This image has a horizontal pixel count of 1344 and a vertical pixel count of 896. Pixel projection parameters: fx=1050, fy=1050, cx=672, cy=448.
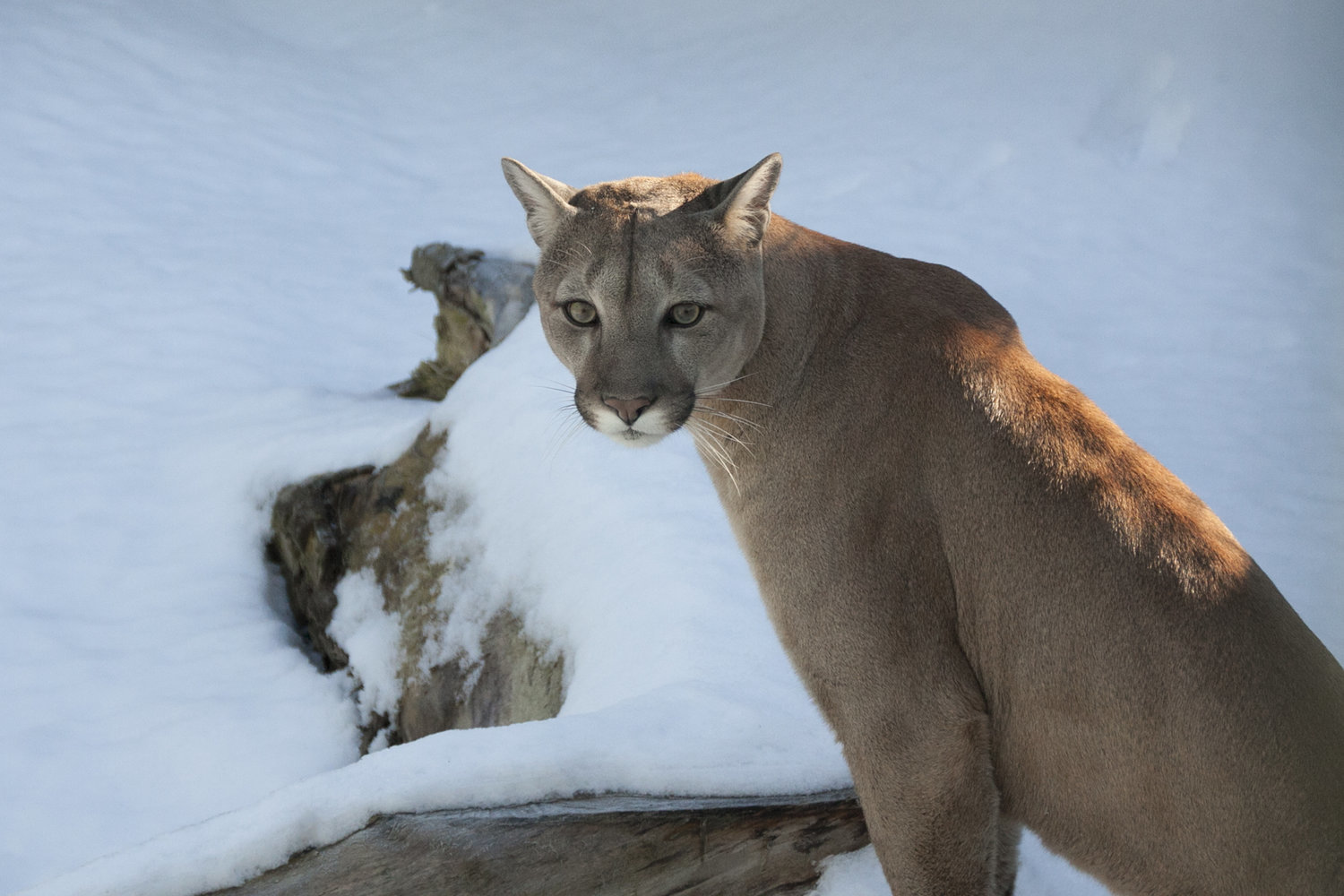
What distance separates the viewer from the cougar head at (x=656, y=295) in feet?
8.20

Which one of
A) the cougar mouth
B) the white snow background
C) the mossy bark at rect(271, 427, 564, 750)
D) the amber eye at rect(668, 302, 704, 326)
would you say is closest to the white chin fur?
the cougar mouth

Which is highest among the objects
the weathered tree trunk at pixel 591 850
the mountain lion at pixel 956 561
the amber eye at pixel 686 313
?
the amber eye at pixel 686 313

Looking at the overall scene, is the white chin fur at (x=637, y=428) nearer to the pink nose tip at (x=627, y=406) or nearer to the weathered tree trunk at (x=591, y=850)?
the pink nose tip at (x=627, y=406)

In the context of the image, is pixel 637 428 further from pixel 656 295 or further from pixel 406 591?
pixel 406 591

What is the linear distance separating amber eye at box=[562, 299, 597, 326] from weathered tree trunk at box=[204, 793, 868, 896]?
3.87 feet

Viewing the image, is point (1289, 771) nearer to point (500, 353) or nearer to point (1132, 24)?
point (500, 353)

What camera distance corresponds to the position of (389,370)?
9.60m

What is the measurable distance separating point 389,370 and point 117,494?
2.88 meters

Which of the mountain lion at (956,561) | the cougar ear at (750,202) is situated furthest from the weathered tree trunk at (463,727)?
the cougar ear at (750,202)

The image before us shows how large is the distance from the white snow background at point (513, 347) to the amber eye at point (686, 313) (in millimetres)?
1069

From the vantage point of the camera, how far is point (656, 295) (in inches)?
99.8

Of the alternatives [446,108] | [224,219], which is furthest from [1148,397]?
[446,108]

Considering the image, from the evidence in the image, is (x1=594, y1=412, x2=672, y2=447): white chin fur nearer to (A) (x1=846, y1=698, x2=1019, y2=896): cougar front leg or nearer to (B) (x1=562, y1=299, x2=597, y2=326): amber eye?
(B) (x1=562, y1=299, x2=597, y2=326): amber eye

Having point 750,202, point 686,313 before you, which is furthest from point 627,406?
point 750,202
